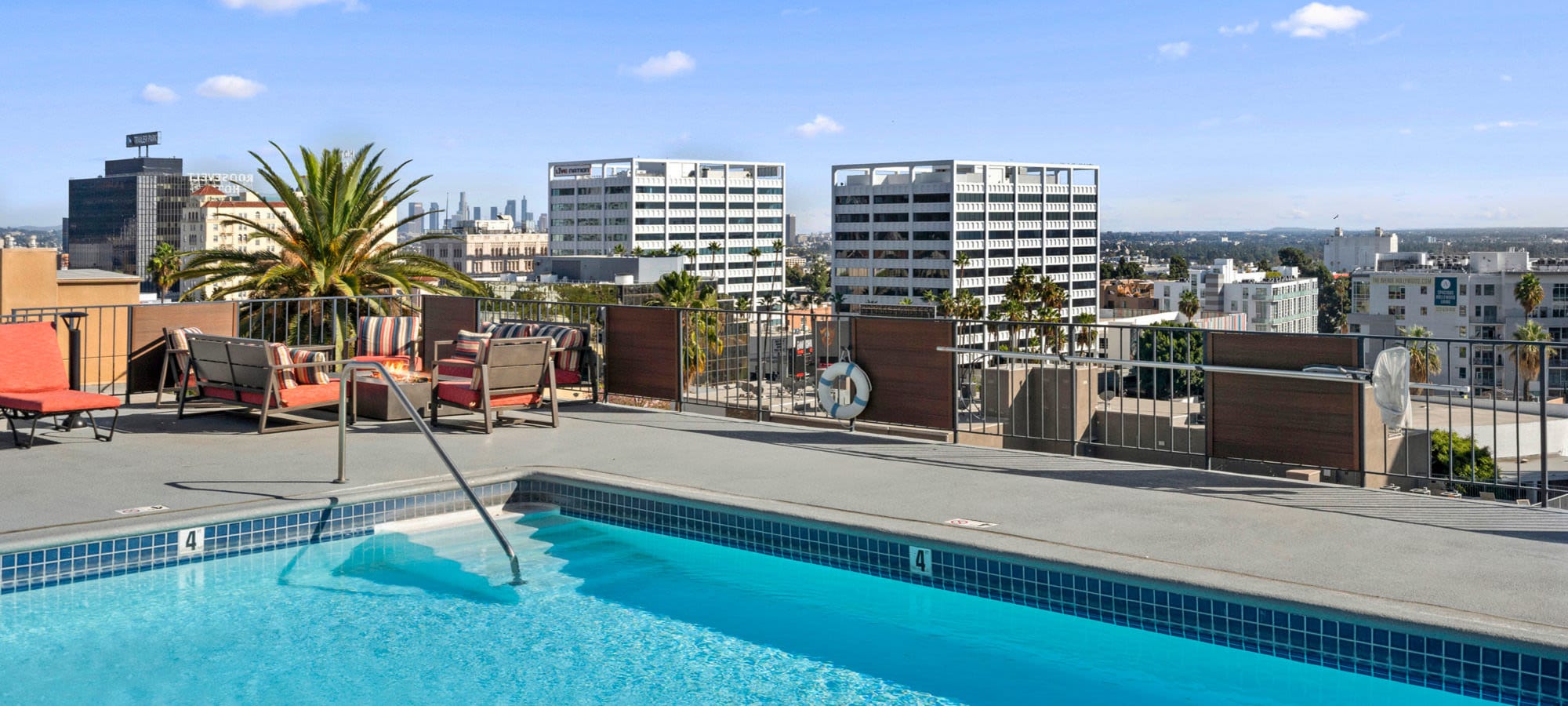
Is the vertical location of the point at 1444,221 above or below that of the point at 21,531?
above

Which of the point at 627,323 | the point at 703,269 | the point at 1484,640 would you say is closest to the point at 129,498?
the point at 627,323

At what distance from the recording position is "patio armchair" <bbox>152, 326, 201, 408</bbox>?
28.4ft

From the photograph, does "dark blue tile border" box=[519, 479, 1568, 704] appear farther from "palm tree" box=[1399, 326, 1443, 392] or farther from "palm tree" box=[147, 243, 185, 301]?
"palm tree" box=[147, 243, 185, 301]

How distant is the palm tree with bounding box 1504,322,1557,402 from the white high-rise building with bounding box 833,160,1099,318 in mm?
51911

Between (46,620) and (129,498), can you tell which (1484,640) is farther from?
(129,498)

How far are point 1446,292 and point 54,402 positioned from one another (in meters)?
137

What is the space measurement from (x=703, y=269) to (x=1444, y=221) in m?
111

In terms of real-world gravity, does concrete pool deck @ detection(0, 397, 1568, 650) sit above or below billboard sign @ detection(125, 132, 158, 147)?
below

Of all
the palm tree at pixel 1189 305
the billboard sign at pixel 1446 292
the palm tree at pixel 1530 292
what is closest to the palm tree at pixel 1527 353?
the palm tree at pixel 1530 292

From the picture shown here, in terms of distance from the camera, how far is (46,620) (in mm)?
4832

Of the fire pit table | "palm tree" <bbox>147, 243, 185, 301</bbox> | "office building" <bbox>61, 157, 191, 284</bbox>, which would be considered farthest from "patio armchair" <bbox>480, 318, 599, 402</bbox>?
"office building" <bbox>61, 157, 191, 284</bbox>

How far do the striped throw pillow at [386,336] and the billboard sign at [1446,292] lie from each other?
435 ft

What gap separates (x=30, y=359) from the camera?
7.58 meters

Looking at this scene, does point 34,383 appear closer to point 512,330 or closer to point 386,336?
point 386,336
